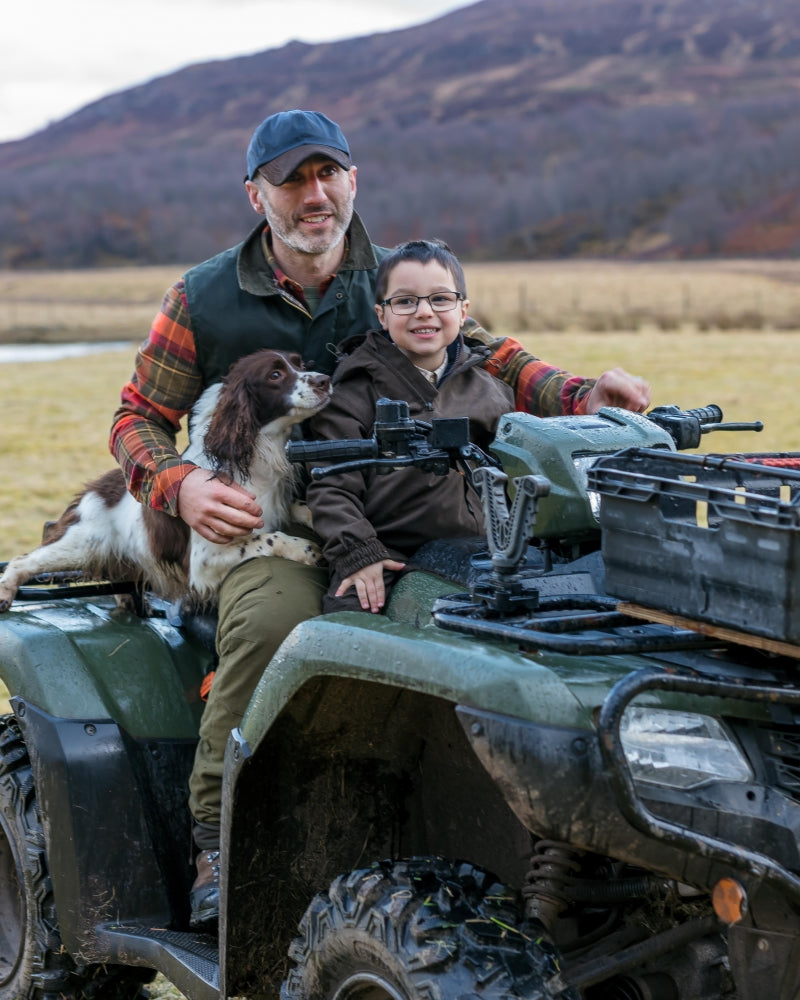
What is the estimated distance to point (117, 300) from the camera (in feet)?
268

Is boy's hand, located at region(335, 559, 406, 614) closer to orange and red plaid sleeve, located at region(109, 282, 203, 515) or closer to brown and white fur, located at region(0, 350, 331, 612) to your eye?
brown and white fur, located at region(0, 350, 331, 612)

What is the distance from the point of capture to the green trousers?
3420mm

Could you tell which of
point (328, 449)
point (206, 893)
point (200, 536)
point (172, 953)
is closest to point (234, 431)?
point (200, 536)

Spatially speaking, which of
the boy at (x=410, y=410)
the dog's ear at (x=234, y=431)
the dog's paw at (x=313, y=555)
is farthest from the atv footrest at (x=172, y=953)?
the dog's ear at (x=234, y=431)

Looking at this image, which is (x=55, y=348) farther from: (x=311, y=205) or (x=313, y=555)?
(x=313, y=555)

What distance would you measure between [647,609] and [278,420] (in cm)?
173

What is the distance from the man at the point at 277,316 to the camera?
13.2 ft

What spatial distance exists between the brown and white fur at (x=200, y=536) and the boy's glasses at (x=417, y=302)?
31cm

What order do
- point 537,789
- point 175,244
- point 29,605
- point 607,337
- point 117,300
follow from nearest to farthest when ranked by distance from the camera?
point 537,789 < point 29,605 < point 607,337 < point 117,300 < point 175,244

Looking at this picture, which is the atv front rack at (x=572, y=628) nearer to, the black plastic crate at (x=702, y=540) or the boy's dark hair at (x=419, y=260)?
the black plastic crate at (x=702, y=540)

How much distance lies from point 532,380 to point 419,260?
2.30 feet

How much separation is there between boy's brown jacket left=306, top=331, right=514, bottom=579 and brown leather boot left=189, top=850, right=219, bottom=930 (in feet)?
2.70

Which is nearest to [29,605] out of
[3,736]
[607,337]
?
[3,736]

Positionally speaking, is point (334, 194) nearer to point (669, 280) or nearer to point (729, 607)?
point (729, 607)
